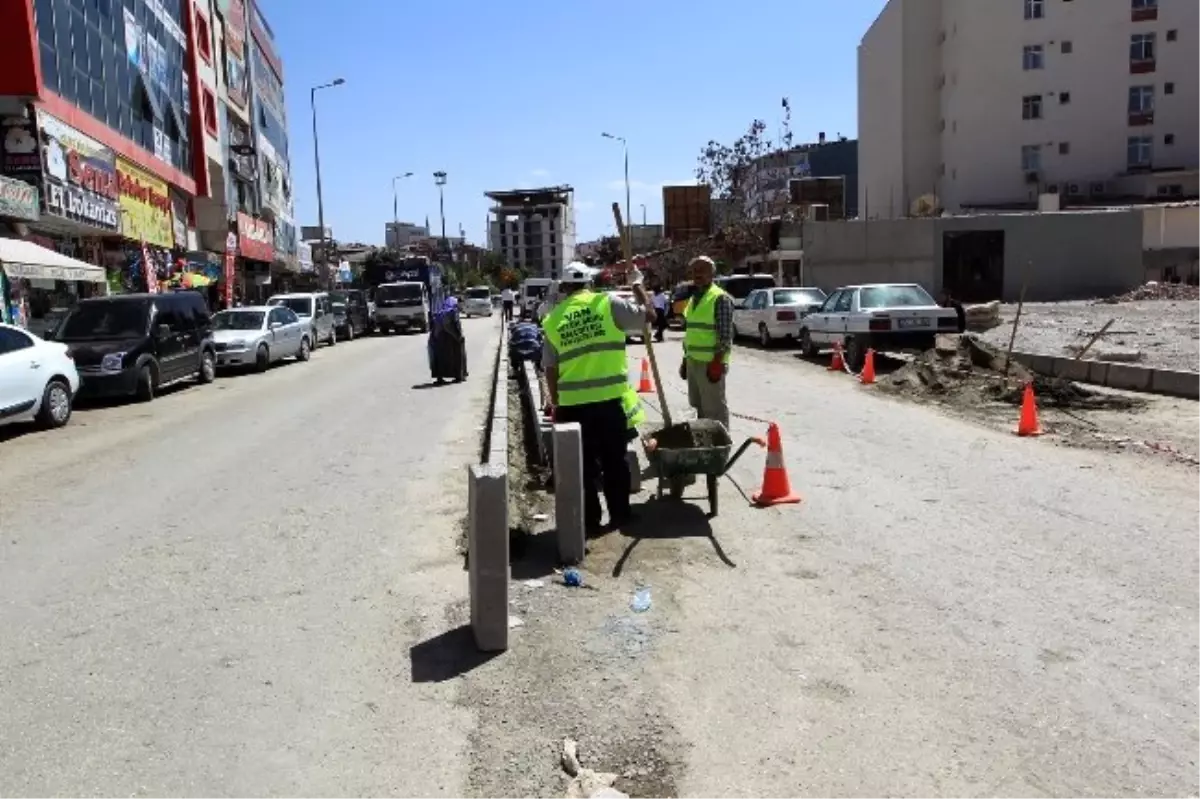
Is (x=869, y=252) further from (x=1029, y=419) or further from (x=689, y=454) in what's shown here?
(x=689, y=454)

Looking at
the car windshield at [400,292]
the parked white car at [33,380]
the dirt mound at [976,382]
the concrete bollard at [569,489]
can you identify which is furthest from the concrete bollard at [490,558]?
the car windshield at [400,292]

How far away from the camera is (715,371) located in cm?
801

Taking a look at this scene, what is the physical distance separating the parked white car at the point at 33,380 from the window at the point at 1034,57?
63461mm

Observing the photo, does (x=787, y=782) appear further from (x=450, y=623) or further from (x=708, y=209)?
(x=708, y=209)

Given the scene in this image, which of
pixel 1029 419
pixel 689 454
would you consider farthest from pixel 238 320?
pixel 689 454

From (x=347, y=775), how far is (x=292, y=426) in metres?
10.0

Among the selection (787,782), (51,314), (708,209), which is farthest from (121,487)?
(708,209)

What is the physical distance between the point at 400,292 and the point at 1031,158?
1709 inches

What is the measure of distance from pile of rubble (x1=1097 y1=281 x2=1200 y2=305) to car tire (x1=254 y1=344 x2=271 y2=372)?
91.9 ft

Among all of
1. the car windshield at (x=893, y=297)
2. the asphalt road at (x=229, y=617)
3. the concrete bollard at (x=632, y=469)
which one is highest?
the car windshield at (x=893, y=297)

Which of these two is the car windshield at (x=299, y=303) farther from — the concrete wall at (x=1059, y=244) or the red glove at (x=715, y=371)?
the red glove at (x=715, y=371)

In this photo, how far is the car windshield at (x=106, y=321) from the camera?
685 inches

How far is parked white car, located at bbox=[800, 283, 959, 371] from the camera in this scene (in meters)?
17.5

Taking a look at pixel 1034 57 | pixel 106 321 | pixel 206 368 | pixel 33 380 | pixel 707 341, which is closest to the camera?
pixel 707 341
